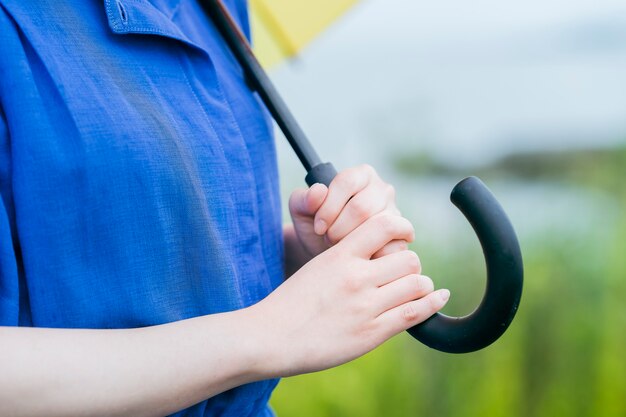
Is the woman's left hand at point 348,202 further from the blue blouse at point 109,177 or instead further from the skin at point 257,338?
the blue blouse at point 109,177

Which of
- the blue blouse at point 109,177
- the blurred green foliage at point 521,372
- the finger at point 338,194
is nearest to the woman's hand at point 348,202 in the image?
the finger at point 338,194

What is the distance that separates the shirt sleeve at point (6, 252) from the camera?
2.40 ft

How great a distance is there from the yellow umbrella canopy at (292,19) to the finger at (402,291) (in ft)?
2.38

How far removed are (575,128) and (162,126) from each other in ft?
9.03

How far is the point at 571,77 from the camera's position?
321cm

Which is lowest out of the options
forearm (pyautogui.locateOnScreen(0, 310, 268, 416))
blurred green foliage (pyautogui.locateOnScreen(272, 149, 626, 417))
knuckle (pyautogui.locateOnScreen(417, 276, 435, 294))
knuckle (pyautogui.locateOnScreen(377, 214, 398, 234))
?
blurred green foliage (pyautogui.locateOnScreen(272, 149, 626, 417))

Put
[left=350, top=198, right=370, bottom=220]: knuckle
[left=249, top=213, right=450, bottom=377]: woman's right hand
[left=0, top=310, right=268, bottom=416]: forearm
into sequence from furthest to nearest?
[left=350, top=198, right=370, bottom=220]: knuckle, [left=249, top=213, right=450, bottom=377]: woman's right hand, [left=0, top=310, right=268, bottom=416]: forearm

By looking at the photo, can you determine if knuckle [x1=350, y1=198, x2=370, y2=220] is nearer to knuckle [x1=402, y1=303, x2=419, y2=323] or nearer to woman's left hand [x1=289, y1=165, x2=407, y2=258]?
woman's left hand [x1=289, y1=165, x2=407, y2=258]

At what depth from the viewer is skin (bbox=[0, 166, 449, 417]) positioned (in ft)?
2.30

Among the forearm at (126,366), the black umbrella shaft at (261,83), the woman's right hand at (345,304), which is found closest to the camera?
the forearm at (126,366)

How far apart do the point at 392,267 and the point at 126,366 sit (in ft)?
1.04

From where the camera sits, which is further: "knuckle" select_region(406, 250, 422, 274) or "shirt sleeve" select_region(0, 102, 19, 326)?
"knuckle" select_region(406, 250, 422, 274)

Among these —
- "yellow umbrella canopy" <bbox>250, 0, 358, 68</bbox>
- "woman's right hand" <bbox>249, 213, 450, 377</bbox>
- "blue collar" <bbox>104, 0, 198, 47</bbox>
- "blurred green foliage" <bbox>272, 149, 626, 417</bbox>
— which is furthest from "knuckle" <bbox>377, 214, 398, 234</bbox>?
"blurred green foliage" <bbox>272, 149, 626, 417</bbox>

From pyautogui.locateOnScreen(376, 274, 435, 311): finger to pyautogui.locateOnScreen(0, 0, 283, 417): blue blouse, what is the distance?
0.17 metres
